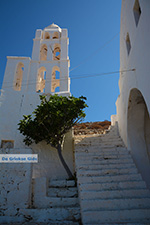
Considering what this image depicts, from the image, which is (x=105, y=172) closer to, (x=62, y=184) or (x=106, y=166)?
(x=106, y=166)

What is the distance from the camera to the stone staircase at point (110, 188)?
15.9ft

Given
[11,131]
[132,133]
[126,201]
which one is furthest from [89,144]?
[11,131]

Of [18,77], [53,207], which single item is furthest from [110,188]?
[18,77]

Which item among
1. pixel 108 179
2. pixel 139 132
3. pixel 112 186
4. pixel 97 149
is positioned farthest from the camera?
pixel 97 149

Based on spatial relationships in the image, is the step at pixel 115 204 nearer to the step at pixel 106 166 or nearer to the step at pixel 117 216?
the step at pixel 117 216

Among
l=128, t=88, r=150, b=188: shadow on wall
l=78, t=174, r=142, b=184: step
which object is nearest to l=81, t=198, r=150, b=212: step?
l=78, t=174, r=142, b=184: step

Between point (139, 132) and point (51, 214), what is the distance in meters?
5.01

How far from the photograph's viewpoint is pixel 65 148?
9898mm

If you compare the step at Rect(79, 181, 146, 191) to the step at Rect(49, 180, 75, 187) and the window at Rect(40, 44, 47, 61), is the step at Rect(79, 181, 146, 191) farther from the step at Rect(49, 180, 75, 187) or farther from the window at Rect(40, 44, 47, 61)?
the window at Rect(40, 44, 47, 61)

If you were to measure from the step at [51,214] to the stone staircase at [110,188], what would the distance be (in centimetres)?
43

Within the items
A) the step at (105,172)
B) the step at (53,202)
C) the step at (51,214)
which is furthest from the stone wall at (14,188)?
the step at (105,172)

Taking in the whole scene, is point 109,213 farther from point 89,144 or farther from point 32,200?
point 89,144

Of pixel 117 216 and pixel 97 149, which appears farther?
pixel 97 149

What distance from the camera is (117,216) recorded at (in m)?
4.82
